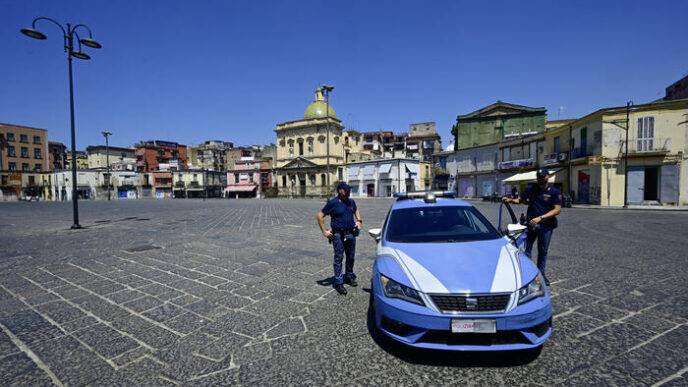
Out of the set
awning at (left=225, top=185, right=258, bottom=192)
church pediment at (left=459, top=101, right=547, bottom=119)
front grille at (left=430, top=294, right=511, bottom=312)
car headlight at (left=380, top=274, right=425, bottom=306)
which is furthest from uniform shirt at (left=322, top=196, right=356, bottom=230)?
awning at (left=225, top=185, right=258, bottom=192)

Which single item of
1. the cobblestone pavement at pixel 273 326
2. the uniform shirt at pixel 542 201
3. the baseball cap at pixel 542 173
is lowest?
the cobblestone pavement at pixel 273 326

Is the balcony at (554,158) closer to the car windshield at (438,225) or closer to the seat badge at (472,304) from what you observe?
the car windshield at (438,225)

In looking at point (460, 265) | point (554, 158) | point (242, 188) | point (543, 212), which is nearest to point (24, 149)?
point (242, 188)

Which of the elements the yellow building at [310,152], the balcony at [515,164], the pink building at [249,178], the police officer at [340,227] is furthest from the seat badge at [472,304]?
the pink building at [249,178]

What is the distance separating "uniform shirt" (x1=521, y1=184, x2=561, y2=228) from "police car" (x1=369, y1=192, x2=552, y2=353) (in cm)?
188

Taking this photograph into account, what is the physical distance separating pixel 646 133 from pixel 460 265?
3074 centimetres

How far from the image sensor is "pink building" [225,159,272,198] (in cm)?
6956

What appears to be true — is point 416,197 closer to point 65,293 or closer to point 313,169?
point 65,293

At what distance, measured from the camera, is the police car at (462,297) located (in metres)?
2.58

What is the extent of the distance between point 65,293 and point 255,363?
4.04 metres

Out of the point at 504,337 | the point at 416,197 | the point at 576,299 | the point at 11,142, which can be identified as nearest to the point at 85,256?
the point at 416,197

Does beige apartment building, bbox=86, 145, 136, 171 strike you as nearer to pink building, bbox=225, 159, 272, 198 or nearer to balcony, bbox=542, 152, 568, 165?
pink building, bbox=225, 159, 272, 198

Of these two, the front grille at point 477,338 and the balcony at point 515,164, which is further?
the balcony at point 515,164

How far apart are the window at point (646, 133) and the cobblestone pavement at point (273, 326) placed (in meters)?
23.5
